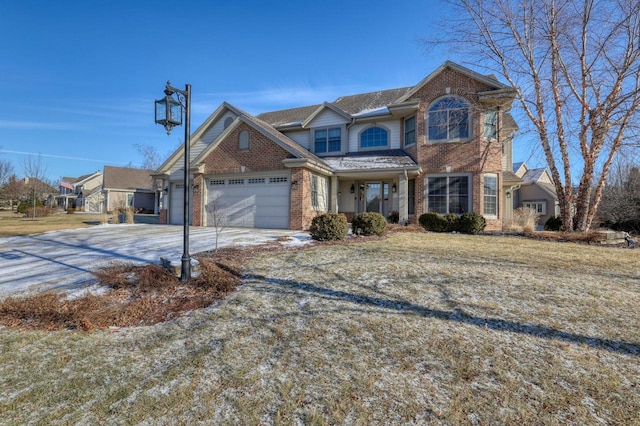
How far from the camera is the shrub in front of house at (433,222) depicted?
1291 centimetres

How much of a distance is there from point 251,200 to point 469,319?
38.0 feet

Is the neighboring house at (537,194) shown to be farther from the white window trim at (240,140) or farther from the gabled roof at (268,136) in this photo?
the white window trim at (240,140)

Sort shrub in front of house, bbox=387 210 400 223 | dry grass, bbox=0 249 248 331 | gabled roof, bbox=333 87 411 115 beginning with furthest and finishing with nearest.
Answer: gabled roof, bbox=333 87 411 115, shrub in front of house, bbox=387 210 400 223, dry grass, bbox=0 249 248 331

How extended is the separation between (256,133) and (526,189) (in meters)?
29.5

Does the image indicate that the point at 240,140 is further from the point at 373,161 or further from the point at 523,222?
the point at 523,222

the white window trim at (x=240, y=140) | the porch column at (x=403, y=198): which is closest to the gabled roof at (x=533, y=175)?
the porch column at (x=403, y=198)

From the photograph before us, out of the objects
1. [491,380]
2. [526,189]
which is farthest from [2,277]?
[526,189]

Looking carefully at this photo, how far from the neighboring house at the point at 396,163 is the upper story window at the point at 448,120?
1.7 inches

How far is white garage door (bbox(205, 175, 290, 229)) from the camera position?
13.4 meters

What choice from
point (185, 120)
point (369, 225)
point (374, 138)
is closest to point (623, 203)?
point (374, 138)

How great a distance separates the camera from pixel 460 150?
14.3m

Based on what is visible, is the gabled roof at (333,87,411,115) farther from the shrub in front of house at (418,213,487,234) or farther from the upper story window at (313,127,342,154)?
the shrub in front of house at (418,213,487,234)

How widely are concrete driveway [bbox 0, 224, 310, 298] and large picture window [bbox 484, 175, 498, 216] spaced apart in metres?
9.16

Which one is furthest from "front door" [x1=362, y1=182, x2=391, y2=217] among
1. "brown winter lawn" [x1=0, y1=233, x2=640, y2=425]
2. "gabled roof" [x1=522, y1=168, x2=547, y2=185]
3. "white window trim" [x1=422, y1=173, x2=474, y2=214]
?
"gabled roof" [x1=522, y1=168, x2=547, y2=185]
